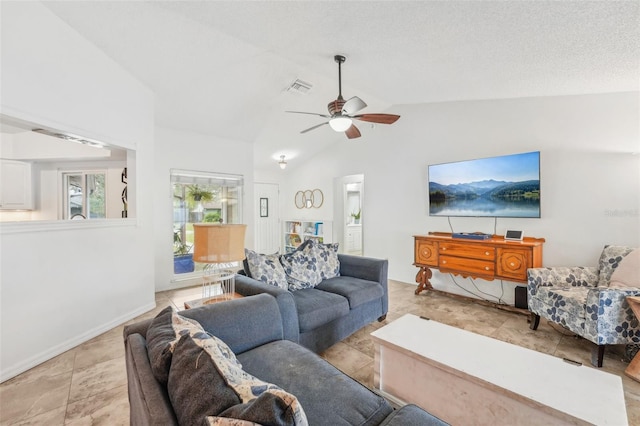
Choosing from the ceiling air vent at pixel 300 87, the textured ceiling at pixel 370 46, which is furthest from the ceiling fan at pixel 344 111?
the ceiling air vent at pixel 300 87

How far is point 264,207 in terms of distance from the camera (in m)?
6.64

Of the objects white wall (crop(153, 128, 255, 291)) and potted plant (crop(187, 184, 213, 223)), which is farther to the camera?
potted plant (crop(187, 184, 213, 223))

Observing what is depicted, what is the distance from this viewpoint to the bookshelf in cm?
604

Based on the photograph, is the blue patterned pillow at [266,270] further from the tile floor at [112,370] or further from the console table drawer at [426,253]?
the console table drawer at [426,253]

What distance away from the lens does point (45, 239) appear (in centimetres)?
232

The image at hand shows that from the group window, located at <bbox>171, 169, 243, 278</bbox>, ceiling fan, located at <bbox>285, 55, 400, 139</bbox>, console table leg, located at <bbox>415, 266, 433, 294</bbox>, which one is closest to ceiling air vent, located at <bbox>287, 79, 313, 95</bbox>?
ceiling fan, located at <bbox>285, 55, 400, 139</bbox>

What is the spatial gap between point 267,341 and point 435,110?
404 centimetres

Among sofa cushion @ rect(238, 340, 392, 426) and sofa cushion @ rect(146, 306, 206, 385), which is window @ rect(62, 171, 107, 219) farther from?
sofa cushion @ rect(238, 340, 392, 426)

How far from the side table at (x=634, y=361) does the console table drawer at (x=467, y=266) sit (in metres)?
1.27

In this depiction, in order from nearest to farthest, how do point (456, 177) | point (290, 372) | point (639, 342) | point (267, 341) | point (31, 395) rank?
point (290, 372) < point (267, 341) < point (31, 395) < point (639, 342) < point (456, 177)

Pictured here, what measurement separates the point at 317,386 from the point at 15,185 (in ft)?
17.9

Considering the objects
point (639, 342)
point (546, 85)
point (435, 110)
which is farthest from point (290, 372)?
point (435, 110)

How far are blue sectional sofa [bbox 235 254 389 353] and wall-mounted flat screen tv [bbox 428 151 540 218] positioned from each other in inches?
68.3

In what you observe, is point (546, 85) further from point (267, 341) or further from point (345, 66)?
point (267, 341)
